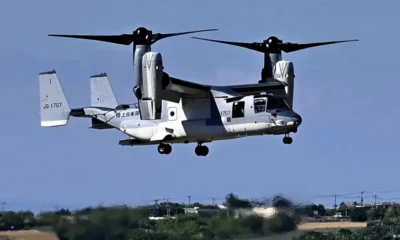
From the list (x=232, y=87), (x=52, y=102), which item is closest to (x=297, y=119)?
(x=232, y=87)

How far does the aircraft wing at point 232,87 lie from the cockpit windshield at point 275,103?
2984 mm

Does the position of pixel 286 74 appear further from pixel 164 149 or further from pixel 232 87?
pixel 164 149

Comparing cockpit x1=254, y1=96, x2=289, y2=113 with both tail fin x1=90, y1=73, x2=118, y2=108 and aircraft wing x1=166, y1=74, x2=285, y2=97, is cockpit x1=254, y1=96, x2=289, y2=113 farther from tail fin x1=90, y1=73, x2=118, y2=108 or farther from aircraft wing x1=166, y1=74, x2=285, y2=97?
tail fin x1=90, y1=73, x2=118, y2=108

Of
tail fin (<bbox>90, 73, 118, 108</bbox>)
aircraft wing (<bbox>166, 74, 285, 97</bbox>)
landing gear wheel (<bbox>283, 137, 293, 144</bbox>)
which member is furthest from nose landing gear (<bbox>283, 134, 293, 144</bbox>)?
tail fin (<bbox>90, 73, 118, 108</bbox>)

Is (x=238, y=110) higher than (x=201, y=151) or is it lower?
higher

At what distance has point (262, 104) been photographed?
5978cm

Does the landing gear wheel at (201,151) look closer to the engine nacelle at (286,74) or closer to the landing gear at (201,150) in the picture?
the landing gear at (201,150)

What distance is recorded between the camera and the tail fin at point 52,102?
65.0 m

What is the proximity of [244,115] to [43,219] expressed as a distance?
10648 millimetres

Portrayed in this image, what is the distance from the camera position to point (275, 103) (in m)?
60.0

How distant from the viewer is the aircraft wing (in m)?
61.8

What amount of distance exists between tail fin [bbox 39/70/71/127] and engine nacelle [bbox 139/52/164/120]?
A: 285 inches

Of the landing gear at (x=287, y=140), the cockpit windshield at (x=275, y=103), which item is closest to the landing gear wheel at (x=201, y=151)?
the cockpit windshield at (x=275, y=103)

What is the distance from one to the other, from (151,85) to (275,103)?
5546mm
